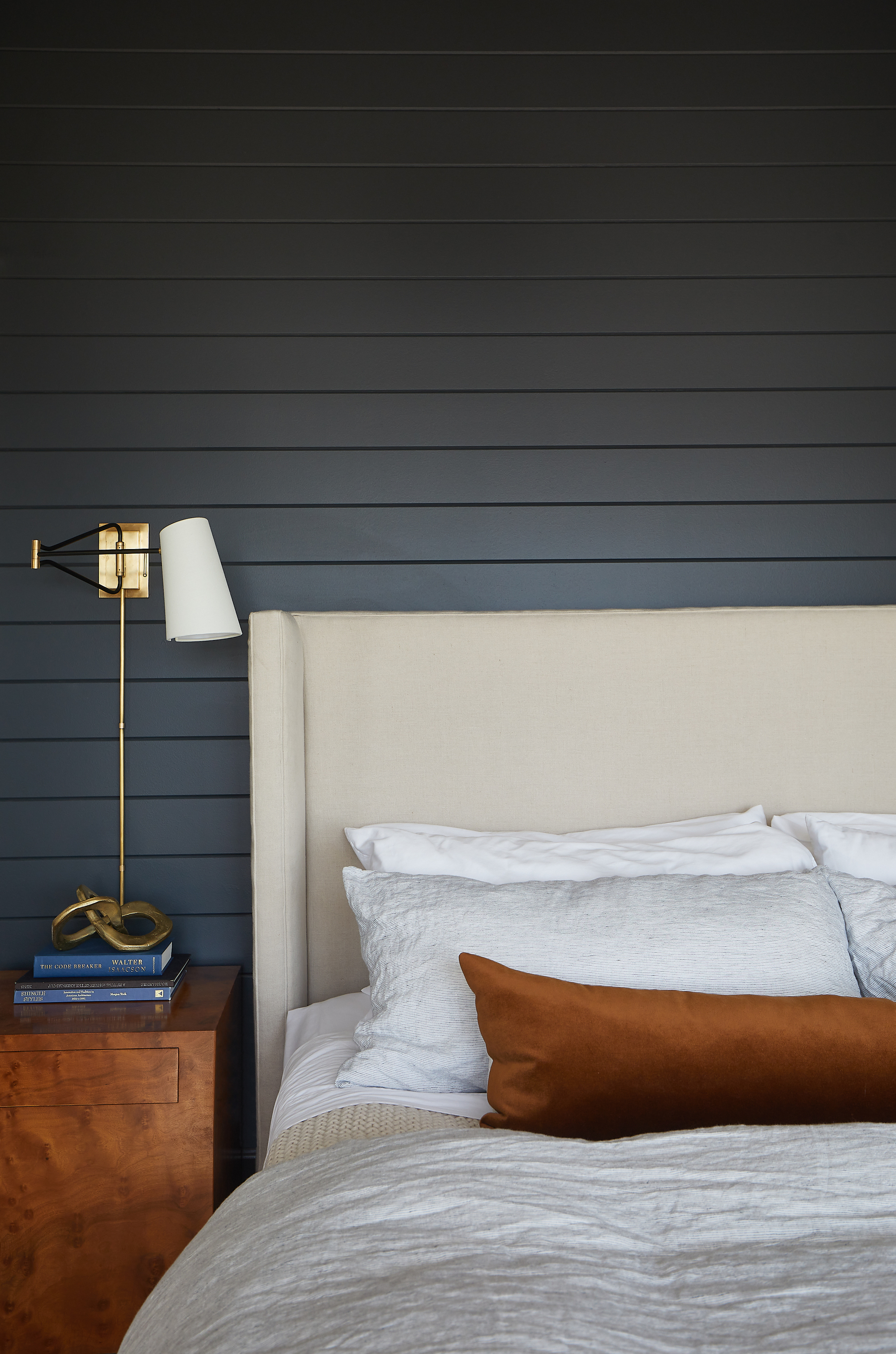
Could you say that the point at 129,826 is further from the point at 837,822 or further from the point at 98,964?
the point at 837,822

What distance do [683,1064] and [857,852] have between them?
789 millimetres

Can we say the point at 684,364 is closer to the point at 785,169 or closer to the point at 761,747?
the point at 785,169

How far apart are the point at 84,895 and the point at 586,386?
1.61 metres

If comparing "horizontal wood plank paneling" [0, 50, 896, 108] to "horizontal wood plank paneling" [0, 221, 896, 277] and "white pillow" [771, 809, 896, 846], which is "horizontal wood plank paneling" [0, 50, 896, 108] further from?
"white pillow" [771, 809, 896, 846]

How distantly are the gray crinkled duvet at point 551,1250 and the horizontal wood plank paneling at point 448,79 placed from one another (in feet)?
7.20

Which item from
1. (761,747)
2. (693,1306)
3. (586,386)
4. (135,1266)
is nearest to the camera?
(693,1306)

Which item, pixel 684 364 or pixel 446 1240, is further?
pixel 684 364

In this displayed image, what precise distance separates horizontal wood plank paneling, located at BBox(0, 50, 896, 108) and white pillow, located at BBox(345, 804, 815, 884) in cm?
171

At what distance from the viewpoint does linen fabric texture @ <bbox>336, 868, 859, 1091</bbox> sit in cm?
133

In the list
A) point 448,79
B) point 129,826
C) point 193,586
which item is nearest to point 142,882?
point 129,826

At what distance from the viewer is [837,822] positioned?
1843 mm

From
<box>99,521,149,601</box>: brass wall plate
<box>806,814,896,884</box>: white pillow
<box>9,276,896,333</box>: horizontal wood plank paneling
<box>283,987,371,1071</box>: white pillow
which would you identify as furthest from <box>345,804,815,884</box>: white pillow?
<box>9,276,896,333</box>: horizontal wood plank paneling

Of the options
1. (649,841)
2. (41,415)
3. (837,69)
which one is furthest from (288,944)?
(837,69)

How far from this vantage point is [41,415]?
6.71ft
